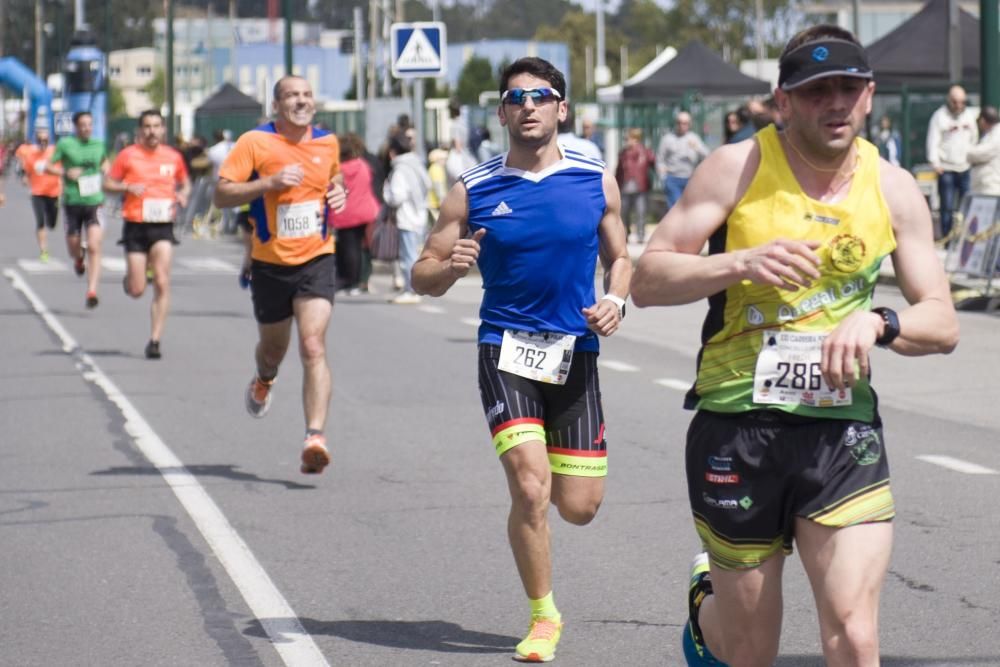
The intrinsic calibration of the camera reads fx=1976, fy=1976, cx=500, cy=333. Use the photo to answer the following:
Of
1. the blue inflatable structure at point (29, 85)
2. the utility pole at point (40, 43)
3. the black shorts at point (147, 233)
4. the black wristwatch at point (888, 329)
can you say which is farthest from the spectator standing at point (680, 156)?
the utility pole at point (40, 43)

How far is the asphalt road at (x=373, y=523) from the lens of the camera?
21.0ft

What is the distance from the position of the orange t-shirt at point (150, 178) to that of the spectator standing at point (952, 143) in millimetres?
9672

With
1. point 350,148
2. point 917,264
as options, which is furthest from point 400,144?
point 917,264

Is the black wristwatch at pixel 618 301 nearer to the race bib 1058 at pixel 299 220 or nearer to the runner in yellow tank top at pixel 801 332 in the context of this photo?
the runner in yellow tank top at pixel 801 332

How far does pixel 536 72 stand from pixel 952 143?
1692cm

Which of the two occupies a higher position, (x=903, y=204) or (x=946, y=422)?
(x=903, y=204)

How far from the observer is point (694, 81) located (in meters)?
36.5

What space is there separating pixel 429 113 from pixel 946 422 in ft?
90.0

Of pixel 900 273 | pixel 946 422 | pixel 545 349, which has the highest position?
pixel 900 273

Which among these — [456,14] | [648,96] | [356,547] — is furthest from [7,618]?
[456,14]

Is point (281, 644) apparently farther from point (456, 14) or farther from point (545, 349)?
point (456, 14)

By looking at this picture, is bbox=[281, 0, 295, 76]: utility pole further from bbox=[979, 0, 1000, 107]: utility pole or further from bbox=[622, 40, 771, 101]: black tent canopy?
bbox=[979, 0, 1000, 107]: utility pole

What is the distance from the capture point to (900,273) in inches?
181

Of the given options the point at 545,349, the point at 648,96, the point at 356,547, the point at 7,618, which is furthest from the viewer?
the point at 648,96
